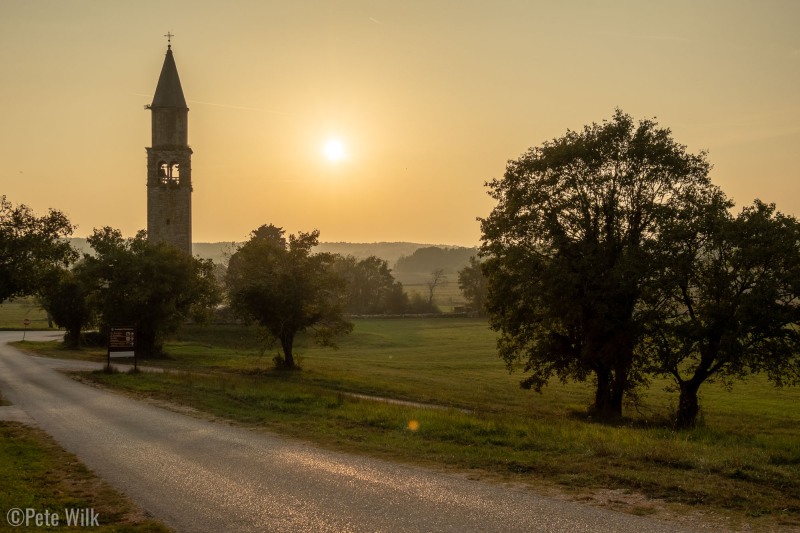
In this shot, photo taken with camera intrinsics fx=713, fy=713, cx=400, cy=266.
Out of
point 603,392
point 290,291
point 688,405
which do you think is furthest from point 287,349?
point 688,405

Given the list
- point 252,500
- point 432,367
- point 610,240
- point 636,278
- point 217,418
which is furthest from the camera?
point 432,367

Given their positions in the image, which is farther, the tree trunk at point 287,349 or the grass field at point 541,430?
the tree trunk at point 287,349

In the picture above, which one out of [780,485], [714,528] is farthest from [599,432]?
[714,528]

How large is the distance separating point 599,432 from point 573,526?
9.15m

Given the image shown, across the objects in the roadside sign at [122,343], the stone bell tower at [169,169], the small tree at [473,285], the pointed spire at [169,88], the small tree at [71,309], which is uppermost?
the pointed spire at [169,88]

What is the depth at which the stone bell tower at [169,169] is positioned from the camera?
250 ft

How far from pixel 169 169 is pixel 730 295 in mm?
63855

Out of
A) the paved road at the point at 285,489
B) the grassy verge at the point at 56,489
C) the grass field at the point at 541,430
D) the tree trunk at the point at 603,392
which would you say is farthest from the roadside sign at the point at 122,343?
the tree trunk at the point at 603,392

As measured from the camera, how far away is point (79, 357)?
51.1m

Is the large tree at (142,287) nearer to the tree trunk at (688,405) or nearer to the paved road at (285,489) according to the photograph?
the paved road at (285,489)

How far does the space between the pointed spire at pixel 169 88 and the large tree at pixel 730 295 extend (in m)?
61.2

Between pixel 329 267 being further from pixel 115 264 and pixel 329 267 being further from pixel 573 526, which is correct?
pixel 573 526

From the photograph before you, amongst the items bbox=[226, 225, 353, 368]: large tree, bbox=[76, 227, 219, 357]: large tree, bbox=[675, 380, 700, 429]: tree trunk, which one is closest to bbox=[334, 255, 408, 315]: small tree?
bbox=[76, 227, 219, 357]: large tree

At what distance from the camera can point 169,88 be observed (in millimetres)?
76750
